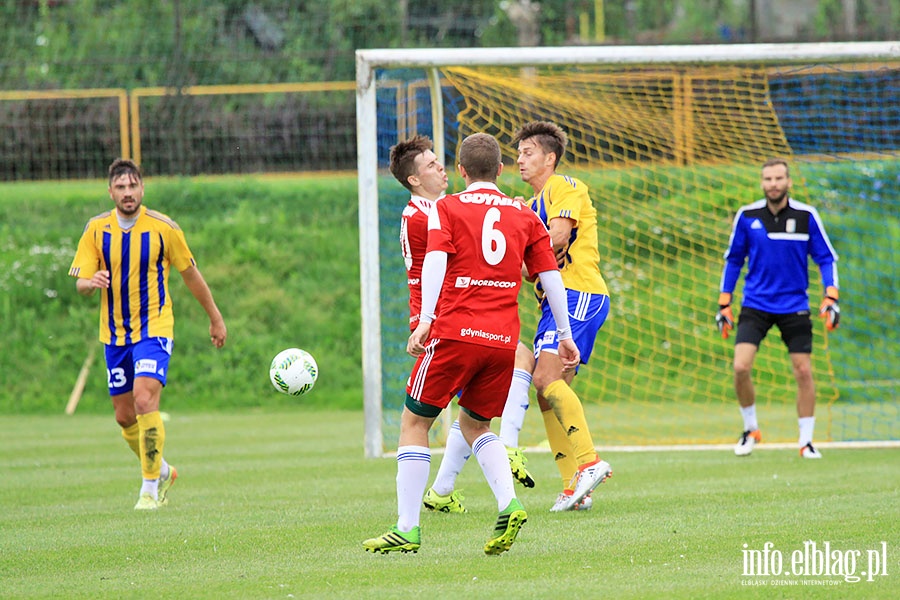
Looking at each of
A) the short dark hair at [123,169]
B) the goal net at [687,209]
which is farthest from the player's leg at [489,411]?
the goal net at [687,209]

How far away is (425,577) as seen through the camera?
16.7ft

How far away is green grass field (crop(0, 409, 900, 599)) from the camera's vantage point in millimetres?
4914

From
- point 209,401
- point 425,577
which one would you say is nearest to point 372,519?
point 425,577

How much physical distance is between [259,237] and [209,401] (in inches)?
139

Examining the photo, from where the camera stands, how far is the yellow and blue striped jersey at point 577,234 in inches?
288

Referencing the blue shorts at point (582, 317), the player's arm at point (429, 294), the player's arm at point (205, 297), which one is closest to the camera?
the player's arm at point (429, 294)

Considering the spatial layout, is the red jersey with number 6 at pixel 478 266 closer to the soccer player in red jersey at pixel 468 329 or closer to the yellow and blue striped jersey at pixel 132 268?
the soccer player in red jersey at pixel 468 329

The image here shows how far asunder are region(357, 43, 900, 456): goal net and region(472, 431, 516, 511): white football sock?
5448 millimetres

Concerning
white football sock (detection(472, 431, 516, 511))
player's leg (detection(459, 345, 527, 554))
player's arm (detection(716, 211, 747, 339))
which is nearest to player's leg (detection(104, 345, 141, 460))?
player's leg (detection(459, 345, 527, 554))

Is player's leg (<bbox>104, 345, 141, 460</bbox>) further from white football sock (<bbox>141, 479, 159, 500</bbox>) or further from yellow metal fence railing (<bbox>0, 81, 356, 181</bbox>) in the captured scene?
yellow metal fence railing (<bbox>0, 81, 356, 181</bbox>)

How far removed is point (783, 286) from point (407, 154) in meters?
4.26

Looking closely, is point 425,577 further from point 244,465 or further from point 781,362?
point 781,362

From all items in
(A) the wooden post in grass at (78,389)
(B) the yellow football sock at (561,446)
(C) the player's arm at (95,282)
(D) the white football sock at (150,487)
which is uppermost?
(C) the player's arm at (95,282)

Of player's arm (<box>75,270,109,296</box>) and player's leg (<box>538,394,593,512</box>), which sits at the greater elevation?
player's arm (<box>75,270,109,296</box>)
